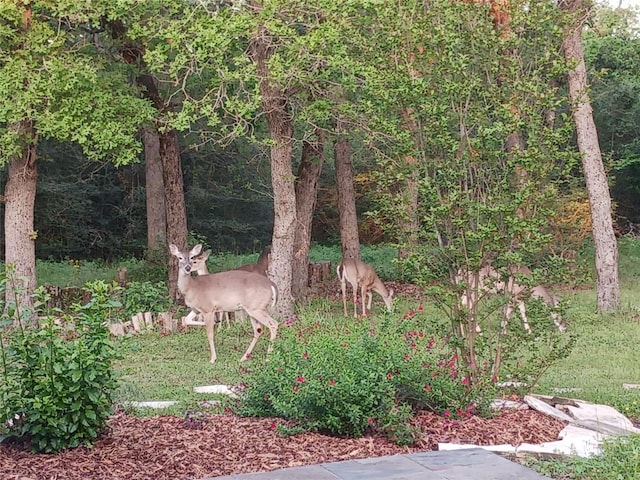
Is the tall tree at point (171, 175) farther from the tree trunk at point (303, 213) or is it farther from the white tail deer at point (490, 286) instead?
the white tail deer at point (490, 286)

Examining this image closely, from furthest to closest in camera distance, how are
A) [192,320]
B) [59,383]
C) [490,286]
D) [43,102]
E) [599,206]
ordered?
1. [599,206]
2. [192,320]
3. [43,102]
4. [490,286]
5. [59,383]

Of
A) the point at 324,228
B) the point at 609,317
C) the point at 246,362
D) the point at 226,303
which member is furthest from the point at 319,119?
the point at 324,228

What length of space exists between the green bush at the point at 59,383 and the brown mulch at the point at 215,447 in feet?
0.42

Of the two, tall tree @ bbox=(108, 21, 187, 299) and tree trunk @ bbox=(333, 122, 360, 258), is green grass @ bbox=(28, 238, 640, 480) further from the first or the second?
tall tree @ bbox=(108, 21, 187, 299)

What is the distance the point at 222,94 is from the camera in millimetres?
11992

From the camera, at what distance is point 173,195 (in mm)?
16031

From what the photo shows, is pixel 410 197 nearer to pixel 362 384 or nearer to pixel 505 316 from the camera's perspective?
pixel 505 316

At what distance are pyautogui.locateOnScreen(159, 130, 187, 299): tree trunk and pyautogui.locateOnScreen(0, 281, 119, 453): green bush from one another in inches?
419

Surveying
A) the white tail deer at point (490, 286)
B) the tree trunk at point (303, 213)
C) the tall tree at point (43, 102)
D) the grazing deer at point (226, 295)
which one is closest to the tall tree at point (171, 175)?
the tall tree at point (43, 102)

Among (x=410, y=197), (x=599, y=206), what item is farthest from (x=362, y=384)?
(x=599, y=206)

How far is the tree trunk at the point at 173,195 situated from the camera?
51.9 ft

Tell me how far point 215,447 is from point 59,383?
1024 millimetres

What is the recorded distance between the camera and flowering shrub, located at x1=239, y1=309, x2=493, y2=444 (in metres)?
5.50

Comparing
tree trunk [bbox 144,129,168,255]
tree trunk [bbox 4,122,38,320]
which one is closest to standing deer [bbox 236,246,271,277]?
tree trunk [bbox 4,122,38,320]
